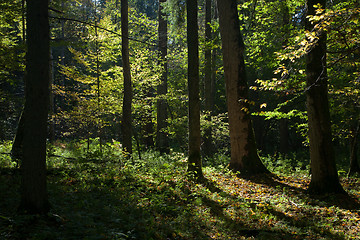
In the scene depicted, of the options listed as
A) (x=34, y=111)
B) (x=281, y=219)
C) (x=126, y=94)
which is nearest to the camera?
(x=34, y=111)

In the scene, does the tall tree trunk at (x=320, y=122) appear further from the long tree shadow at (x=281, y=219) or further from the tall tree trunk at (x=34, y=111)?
the tall tree trunk at (x=34, y=111)

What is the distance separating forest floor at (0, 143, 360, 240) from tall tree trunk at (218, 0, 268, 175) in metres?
0.88

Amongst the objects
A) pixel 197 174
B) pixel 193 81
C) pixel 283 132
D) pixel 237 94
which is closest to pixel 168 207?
pixel 197 174

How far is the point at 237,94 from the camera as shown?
9688mm

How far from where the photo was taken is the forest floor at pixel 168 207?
4.22 m

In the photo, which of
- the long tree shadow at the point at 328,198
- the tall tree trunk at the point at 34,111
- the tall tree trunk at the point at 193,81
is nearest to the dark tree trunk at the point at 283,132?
the long tree shadow at the point at 328,198

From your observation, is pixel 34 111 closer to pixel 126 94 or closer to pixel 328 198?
pixel 328 198

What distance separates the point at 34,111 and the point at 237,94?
697 centimetres

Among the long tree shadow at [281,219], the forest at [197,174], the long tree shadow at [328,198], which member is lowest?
the long tree shadow at [281,219]

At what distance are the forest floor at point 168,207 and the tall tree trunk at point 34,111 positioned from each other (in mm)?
369

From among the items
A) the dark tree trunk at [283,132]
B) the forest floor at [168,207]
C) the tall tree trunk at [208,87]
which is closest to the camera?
the forest floor at [168,207]

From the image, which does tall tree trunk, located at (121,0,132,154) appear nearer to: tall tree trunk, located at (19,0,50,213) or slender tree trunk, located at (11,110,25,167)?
slender tree trunk, located at (11,110,25,167)

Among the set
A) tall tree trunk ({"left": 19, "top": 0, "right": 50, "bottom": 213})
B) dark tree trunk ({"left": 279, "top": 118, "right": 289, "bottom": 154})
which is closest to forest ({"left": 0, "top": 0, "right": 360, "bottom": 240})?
tall tree trunk ({"left": 19, "top": 0, "right": 50, "bottom": 213})

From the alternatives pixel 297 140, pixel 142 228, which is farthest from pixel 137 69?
pixel 297 140
